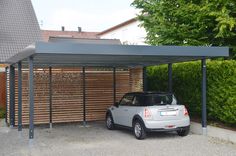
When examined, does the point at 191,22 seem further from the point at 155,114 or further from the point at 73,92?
the point at 155,114

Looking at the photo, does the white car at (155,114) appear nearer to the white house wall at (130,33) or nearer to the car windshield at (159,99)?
the car windshield at (159,99)

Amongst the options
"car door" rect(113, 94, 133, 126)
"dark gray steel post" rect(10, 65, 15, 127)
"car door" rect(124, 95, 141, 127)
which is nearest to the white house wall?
"dark gray steel post" rect(10, 65, 15, 127)

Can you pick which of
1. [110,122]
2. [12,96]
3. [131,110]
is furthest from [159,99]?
[12,96]

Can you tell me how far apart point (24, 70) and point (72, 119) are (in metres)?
2.84

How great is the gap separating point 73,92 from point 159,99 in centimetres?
524

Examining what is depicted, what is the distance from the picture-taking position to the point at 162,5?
17609mm

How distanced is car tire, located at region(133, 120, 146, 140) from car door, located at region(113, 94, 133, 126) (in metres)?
0.87

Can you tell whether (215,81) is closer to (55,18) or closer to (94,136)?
(94,136)

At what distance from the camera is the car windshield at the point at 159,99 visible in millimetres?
12437

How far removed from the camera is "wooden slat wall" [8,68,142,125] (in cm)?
1605

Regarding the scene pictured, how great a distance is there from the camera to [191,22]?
16.6m

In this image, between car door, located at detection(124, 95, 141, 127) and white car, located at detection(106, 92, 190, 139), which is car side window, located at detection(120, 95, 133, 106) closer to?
white car, located at detection(106, 92, 190, 139)

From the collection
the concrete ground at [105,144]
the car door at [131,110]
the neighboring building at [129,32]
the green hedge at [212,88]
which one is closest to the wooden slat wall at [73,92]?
the concrete ground at [105,144]

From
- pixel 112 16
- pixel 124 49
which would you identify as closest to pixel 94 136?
pixel 124 49
